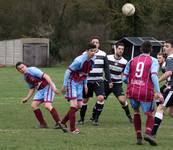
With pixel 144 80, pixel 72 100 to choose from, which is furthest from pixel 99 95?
pixel 144 80

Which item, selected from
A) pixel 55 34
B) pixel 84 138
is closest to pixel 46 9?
pixel 55 34

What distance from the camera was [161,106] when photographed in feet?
36.8

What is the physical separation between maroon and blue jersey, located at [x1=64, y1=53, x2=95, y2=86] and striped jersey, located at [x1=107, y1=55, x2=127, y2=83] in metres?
2.71

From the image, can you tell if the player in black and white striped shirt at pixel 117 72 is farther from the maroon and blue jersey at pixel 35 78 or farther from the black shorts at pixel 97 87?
the maroon and blue jersey at pixel 35 78

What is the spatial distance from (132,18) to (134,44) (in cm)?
1213

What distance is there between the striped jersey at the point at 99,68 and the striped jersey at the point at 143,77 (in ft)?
13.0

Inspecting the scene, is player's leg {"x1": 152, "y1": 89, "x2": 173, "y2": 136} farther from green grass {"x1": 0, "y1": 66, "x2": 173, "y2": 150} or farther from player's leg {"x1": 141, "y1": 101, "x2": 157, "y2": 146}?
green grass {"x1": 0, "y1": 66, "x2": 173, "y2": 150}

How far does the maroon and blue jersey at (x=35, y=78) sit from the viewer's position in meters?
13.4

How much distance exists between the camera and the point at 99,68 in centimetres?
1501

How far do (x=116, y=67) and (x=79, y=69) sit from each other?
2955 millimetres

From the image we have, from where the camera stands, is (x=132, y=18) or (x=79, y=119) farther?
(x=132, y=18)

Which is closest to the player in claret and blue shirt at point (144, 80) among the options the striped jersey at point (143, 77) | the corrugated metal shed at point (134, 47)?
the striped jersey at point (143, 77)

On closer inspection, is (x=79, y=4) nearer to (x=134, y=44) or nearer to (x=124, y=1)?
(x=124, y=1)

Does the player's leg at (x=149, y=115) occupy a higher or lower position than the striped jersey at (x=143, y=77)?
lower
